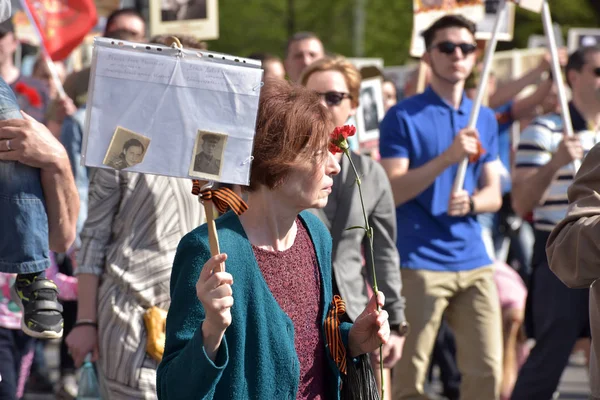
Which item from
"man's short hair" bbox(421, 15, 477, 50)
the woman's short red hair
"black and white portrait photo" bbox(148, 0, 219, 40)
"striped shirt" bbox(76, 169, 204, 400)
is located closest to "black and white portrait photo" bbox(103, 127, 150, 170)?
the woman's short red hair

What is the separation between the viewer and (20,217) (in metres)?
3.29

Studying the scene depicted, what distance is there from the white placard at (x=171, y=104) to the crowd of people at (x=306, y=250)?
0.33 ft

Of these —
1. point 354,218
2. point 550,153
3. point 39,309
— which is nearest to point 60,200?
point 39,309

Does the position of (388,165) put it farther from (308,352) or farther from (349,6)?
(349,6)

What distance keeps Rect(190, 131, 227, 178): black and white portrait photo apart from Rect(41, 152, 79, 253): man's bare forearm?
1.80ft

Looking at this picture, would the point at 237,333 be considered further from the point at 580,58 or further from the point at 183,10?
the point at 183,10

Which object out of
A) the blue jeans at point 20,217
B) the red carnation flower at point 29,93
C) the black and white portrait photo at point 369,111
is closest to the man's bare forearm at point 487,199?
the black and white portrait photo at point 369,111

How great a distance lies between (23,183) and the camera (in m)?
3.33

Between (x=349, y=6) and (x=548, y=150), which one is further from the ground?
(x=349, y=6)

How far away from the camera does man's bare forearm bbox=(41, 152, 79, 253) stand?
3.40 meters

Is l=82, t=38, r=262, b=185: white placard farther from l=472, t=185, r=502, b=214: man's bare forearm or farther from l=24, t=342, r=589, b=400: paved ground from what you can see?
l=24, t=342, r=589, b=400: paved ground

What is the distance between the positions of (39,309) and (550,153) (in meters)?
4.05

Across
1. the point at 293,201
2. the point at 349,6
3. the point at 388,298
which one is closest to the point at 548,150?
the point at 388,298

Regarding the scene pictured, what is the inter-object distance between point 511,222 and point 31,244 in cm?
765
